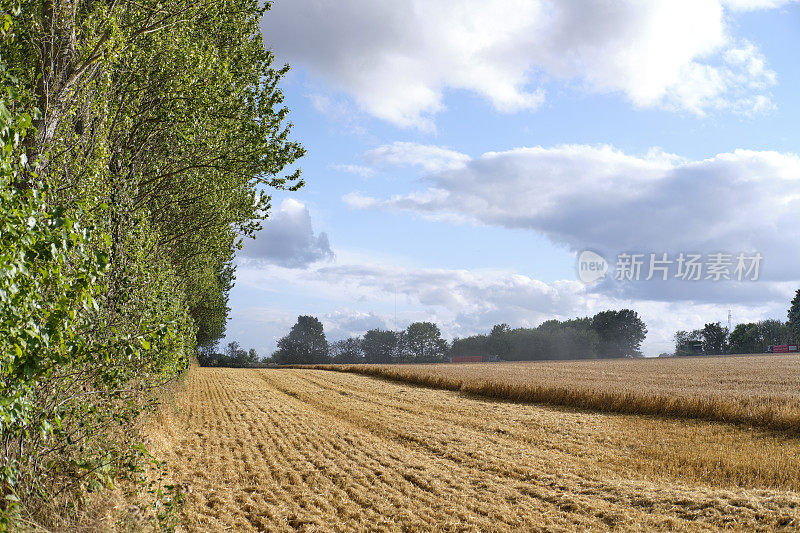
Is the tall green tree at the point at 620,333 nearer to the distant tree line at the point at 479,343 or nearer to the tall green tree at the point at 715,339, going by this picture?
the distant tree line at the point at 479,343

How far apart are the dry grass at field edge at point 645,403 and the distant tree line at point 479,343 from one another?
107338 mm

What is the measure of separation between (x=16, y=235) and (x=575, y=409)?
2531cm

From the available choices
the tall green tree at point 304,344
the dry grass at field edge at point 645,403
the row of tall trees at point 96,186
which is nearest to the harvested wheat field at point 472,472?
the dry grass at field edge at point 645,403

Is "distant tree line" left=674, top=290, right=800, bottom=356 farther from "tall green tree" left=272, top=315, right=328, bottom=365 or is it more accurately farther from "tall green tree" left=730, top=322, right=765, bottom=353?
"tall green tree" left=272, top=315, right=328, bottom=365

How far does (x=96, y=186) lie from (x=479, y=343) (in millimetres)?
146184

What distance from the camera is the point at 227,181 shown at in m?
20.3

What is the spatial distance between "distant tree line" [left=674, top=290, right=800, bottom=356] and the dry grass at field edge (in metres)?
115

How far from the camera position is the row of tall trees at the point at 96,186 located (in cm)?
515

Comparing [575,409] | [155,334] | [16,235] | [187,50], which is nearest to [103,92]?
[187,50]

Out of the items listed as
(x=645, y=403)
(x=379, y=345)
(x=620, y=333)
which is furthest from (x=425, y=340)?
(x=645, y=403)

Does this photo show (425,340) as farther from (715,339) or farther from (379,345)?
(715,339)

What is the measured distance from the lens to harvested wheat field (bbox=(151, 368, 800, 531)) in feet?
30.7

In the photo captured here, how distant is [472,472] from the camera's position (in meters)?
12.6

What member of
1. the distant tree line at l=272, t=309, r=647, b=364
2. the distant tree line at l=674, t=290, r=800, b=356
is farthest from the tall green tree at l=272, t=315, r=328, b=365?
the distant tree line at l=674, t=290, r=800, b=356
